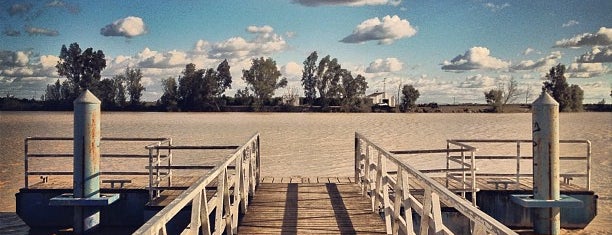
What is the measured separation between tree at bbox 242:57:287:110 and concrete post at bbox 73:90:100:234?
91.0 meters

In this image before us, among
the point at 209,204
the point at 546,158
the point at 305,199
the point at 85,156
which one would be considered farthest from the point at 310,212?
the point at 546,158

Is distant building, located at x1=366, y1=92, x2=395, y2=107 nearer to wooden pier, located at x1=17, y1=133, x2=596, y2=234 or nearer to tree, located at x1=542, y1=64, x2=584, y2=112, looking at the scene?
tree, located at x1=542, y1=64, x2=584, y2=112

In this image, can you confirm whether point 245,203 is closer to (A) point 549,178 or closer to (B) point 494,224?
(A) point 549,178

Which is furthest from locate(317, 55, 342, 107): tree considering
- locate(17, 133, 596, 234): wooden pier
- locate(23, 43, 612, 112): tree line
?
locate(17, 133, 596, 234): wooden pier

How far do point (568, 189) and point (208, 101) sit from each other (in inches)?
3668

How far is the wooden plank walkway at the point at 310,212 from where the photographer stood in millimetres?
8188

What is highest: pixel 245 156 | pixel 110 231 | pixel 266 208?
pixel 245 156

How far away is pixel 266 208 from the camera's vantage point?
9.80 m

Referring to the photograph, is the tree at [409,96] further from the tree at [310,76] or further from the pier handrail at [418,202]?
the pier handrail at [418,202]

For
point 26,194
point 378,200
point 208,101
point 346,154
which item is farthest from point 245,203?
point 208,101

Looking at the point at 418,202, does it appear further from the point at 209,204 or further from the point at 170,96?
the point at 170,96

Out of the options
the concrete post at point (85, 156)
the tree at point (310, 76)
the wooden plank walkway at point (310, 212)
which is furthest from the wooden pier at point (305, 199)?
the tree at point (310, 76)

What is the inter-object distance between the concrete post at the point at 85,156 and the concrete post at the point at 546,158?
768cm

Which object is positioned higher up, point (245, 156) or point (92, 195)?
point (245, 156)
